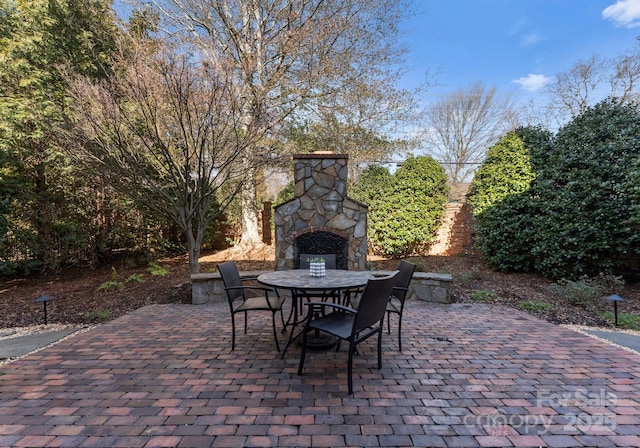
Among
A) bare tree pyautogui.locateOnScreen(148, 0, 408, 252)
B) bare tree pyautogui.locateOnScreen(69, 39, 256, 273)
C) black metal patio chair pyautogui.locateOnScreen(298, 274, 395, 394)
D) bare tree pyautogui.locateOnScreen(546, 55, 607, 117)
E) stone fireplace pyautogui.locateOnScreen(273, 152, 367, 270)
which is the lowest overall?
black metal patio chair pyautogui.locateOnScreen(298, 274, 395, 394)

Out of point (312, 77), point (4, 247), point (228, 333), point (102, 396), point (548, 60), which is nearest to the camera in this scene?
point (102, 396)

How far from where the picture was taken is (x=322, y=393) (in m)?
2.07

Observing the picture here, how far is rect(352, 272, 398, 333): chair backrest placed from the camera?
2.12m

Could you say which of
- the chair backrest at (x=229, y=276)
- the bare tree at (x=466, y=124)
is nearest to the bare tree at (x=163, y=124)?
the chair backrest at (x=229, y=276)

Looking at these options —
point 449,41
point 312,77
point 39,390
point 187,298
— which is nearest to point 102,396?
point 39,390

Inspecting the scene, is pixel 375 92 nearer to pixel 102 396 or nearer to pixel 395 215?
pixel 395 215

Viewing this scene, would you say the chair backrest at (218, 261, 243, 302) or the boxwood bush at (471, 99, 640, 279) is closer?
the chair backrest at (218, 261, 243, 302)

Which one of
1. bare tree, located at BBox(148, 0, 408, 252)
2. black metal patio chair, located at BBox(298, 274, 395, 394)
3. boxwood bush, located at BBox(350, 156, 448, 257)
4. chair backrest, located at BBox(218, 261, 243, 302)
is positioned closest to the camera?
black metal patio chair, located at BBox(298, 274, 395, 394)

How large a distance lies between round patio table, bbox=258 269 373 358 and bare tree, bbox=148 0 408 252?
391cm

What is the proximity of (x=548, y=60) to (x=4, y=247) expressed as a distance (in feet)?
→ 53.2

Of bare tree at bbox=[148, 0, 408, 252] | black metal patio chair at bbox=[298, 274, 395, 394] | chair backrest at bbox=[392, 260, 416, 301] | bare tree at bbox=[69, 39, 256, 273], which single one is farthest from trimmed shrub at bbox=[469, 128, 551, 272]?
bare tree at bbox=[69, 39, 256, 273]

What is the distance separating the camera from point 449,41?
28.0 feet

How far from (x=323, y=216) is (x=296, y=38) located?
13.4 feet

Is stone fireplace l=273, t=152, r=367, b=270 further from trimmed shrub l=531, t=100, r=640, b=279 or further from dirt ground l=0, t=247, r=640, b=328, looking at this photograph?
trimmed shrub l=531, t=100, r=640, b=279
